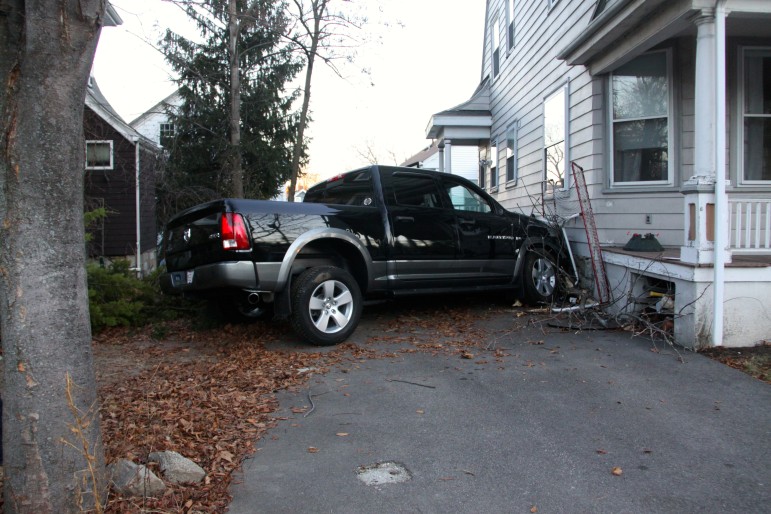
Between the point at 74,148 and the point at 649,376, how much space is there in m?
4.70

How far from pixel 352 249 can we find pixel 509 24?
1015 cm

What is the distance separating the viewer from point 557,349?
6086 millimetres

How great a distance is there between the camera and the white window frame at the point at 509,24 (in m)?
14.0

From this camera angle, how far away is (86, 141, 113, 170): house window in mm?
18062

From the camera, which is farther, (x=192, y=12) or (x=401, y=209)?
(x=192, y=12)

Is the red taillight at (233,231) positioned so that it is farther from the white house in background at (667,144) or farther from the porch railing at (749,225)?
the porch railing at (749,225)

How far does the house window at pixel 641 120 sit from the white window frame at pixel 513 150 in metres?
4.42

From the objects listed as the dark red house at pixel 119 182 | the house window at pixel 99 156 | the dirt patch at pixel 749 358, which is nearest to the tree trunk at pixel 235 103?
the dark red house at pixel 119 182

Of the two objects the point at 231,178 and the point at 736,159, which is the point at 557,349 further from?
the point at 231,178

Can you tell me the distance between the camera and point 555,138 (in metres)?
10.4

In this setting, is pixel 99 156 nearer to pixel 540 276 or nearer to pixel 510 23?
pixel 510 23

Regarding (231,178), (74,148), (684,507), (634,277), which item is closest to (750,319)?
(634,277)

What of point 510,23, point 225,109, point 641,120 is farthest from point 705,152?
point 225,109

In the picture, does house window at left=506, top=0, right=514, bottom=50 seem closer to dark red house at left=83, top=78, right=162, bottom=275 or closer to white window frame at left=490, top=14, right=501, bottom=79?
white window frame at left=490, top=14, right=501, bottom=79
